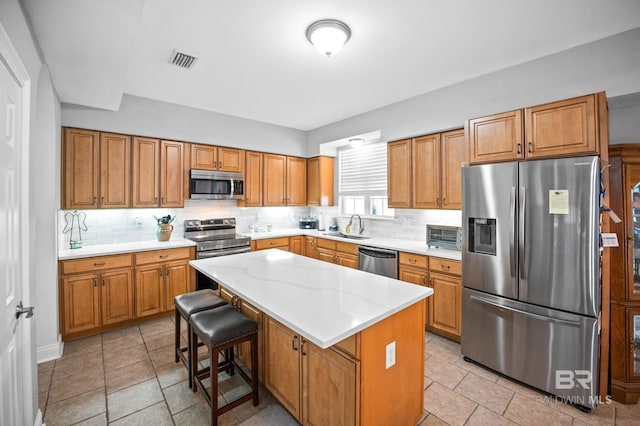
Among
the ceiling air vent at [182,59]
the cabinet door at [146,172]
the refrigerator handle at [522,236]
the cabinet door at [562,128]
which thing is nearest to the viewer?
the cabinet door at [562,128]

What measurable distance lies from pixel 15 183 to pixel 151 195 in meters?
2.45

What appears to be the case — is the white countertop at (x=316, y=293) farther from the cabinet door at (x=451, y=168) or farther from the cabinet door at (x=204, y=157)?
the cabinet door at (x=204, y=157)

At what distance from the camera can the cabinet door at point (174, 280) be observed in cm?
365

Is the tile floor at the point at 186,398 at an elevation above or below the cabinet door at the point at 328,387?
below

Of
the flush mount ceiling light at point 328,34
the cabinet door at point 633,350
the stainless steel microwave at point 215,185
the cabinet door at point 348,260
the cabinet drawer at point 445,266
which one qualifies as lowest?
the cabinet door at point 633,350

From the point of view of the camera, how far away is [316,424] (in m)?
1.68

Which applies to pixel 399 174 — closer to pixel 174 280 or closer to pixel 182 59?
pixel 182 59

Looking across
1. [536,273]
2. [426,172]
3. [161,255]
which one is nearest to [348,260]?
[426,172]

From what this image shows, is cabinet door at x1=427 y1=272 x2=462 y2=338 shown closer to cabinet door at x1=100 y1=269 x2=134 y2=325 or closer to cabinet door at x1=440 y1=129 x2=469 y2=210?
cabinet door at x1=440 y1=129 x2=469 y2=210

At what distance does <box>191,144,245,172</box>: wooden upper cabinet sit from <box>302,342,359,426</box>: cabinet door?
3418 millimetres

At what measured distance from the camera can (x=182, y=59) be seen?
2.75 meters

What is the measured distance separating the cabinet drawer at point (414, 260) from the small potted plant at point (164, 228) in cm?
312

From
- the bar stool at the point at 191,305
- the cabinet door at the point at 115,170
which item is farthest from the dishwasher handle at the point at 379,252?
the cabinet door at the point at 115,170

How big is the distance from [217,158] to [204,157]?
0.20 m
